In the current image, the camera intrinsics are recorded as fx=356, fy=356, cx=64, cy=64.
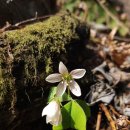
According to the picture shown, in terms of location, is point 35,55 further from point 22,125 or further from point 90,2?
point 90,2

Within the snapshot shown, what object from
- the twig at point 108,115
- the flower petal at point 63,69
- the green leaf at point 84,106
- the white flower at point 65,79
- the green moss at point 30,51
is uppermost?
the green moss at point 30,51

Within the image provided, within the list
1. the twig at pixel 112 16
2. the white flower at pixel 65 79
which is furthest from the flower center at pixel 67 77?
the twig at pixel 112 16

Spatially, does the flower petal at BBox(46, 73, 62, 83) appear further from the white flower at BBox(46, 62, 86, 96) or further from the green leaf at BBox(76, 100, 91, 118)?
the green leaf at BBox(76, 100, 91, 118)

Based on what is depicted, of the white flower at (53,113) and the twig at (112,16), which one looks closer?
the white flower at (53,113)

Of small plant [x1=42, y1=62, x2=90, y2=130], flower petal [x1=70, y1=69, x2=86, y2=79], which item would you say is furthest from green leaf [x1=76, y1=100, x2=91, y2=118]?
flower petal [x1=70, y1=69, x2=86, y2=79]

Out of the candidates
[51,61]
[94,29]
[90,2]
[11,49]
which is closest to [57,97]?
[51,61]

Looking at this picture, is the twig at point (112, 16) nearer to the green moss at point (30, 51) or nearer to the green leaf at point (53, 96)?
the green moss at point (30, 51)

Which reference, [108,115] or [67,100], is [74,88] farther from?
[108,115]
